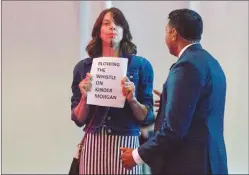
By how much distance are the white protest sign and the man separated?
29 cm

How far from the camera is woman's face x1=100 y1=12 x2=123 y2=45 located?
6.26 feet

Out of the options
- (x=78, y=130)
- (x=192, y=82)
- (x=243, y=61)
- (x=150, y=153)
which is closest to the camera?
(x=192, y=82)

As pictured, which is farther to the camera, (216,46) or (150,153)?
(216,46)

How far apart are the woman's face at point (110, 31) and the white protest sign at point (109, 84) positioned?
0.12 meters

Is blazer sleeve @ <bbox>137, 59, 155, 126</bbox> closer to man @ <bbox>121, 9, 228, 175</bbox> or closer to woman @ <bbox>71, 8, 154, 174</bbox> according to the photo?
woman @ <bbox>71, 8, 154, 174</bbox>

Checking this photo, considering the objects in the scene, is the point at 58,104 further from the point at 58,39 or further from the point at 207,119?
the point at 207,119

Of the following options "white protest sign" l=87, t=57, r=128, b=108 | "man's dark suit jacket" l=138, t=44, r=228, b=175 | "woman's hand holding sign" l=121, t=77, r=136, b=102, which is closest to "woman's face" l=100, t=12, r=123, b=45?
"white protest sign" l=87, t=57, r=128, b=108

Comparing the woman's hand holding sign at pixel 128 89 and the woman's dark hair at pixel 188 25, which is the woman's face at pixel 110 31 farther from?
the woman's dark hair at pixel 188 25

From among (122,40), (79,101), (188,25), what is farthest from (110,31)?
(188,25)

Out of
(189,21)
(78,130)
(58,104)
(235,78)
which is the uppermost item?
(189,21)

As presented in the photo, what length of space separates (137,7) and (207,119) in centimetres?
172

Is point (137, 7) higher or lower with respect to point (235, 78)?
higher

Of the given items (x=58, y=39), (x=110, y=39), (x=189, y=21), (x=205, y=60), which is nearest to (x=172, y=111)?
(x=205, y=60)

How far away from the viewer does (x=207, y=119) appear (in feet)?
4.88
